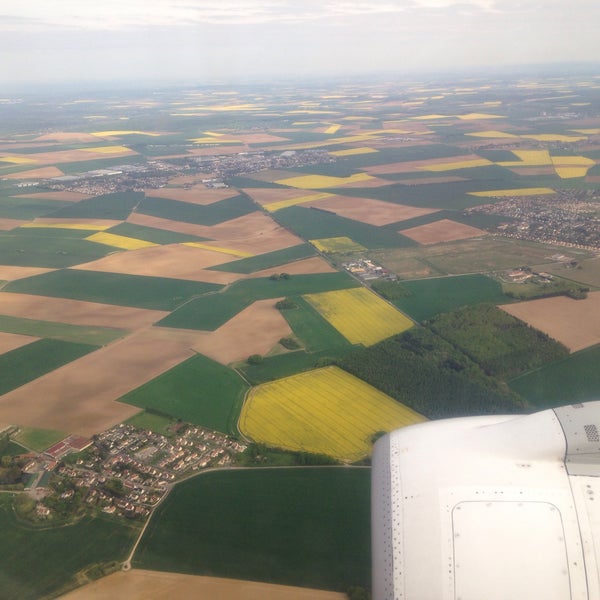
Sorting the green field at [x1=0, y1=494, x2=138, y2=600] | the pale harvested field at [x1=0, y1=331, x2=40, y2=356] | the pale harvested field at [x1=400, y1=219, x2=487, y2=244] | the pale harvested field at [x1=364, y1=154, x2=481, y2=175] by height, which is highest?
the pale harvested field at [x1=364, y1=154, x2=481, y2=175]

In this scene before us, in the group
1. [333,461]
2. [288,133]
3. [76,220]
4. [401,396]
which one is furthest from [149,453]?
[288,133]

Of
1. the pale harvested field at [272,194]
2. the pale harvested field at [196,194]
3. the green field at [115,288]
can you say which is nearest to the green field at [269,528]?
the green field at [115,288]

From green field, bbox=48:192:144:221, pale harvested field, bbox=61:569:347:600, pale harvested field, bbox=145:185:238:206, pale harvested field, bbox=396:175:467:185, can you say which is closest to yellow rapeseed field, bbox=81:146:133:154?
green field, bbox=48:192:144:221

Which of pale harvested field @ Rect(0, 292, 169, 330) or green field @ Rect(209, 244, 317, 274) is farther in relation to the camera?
green field @ Rect(209, 244, 317, 274)

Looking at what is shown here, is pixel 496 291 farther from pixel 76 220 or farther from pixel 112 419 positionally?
pixel 76 220

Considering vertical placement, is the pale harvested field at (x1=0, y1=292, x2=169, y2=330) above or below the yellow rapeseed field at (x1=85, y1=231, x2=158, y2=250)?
below

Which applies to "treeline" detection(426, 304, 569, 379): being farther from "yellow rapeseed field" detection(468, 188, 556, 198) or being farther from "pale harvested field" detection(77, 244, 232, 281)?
"yellow rapeseed field" detection(468, 188, 556, 198)

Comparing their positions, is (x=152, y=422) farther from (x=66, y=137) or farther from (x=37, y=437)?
(x=66, y=137)

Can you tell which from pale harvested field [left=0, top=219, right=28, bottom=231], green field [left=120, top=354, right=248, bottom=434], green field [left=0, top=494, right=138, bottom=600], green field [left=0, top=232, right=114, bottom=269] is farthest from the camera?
pale harvested field [left=0, top=219, right=28, bottom=231]
